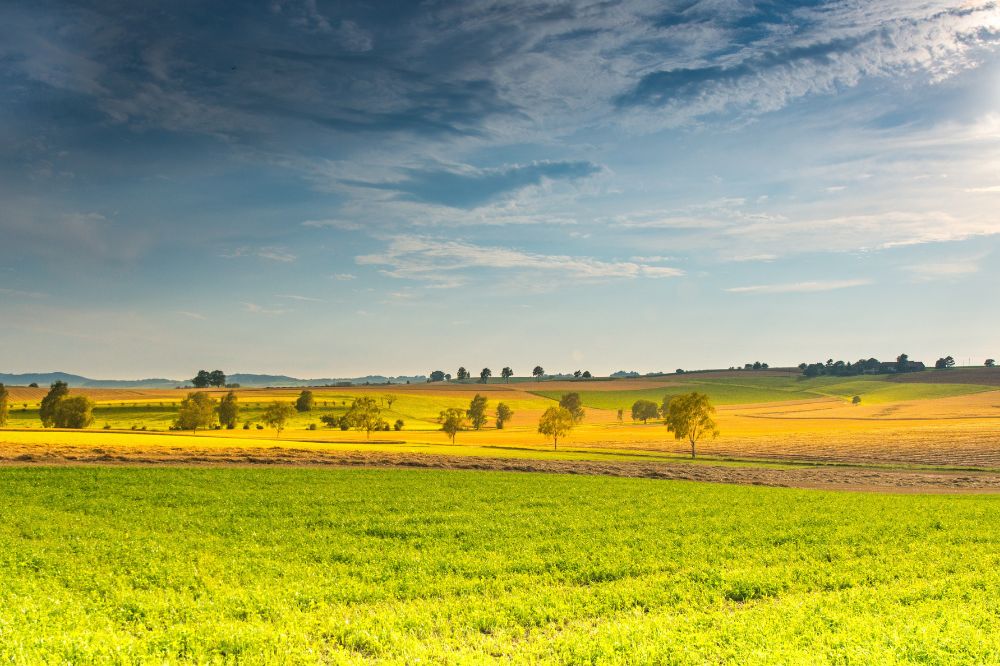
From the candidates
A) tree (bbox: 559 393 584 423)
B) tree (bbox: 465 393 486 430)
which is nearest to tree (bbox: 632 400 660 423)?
tree (bbox: 559 393 584 423)

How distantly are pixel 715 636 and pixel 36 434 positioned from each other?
80191mm

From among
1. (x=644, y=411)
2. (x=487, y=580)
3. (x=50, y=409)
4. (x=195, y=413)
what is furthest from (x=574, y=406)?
(x=487, y=580)

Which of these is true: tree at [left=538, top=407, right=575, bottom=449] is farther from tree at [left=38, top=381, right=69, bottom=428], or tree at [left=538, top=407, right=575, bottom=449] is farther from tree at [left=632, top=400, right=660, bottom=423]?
tree at [left=38, top=381, right=69, bottom=428]

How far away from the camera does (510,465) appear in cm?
5709

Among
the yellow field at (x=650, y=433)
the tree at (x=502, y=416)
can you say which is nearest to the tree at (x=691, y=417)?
the yellow field at (x=650, y=433)

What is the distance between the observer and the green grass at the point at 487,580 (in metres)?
13.2

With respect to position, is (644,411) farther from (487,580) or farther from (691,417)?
(487,580)

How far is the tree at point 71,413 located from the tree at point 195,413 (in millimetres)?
14751

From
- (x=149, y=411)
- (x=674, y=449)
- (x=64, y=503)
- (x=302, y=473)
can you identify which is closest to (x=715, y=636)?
(x=64, y=503)

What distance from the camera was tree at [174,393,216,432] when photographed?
103 m

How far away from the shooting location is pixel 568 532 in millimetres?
25812

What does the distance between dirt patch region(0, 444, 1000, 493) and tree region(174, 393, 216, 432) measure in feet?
152

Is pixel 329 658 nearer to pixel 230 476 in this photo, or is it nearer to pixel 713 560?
pixel 713 560

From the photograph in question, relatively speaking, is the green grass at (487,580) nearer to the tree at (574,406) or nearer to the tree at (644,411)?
the tree at (644,411)
